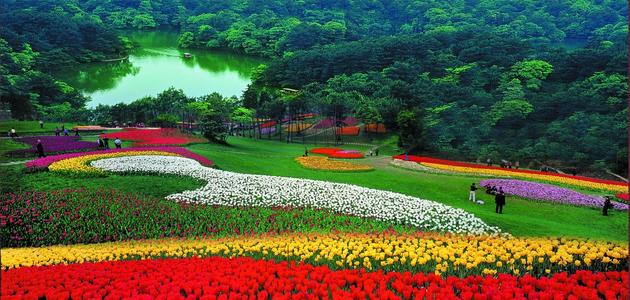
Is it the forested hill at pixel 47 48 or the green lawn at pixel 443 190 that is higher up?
the forested hill at pixel 47 48

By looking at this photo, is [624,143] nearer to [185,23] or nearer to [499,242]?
[499,242]

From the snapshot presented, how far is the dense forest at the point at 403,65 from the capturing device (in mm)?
49750

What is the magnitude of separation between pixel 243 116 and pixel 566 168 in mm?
40171

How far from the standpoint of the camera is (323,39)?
122 m

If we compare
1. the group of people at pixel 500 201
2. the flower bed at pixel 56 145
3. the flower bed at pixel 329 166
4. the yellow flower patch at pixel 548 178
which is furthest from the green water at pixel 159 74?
the group of people at pixel 500 201

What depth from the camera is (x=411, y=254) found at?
8.54 meters

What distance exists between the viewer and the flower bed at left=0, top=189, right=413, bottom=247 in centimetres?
1396

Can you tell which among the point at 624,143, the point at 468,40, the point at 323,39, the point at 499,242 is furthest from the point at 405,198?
the point at 323,39

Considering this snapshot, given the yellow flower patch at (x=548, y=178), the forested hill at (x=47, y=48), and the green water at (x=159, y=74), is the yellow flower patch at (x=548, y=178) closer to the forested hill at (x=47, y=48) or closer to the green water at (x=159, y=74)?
the forested hill at (x=47, y=48)

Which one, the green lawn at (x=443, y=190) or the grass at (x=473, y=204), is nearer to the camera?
the grass at (x=473, y=204)

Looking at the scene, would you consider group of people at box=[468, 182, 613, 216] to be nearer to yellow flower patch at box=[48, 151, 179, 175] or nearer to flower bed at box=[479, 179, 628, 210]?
flower bed at box=[479, 179, 628, 210]

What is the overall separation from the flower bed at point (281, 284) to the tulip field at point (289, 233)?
0.03m

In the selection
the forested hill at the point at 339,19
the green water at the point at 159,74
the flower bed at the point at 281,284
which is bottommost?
the flower bed at the point at 281,284

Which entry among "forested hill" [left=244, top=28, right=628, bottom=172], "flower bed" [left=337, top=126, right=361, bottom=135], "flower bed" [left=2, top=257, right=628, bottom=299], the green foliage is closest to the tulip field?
"flower bed" [left=2, top=257, right=628, bottom=299]
